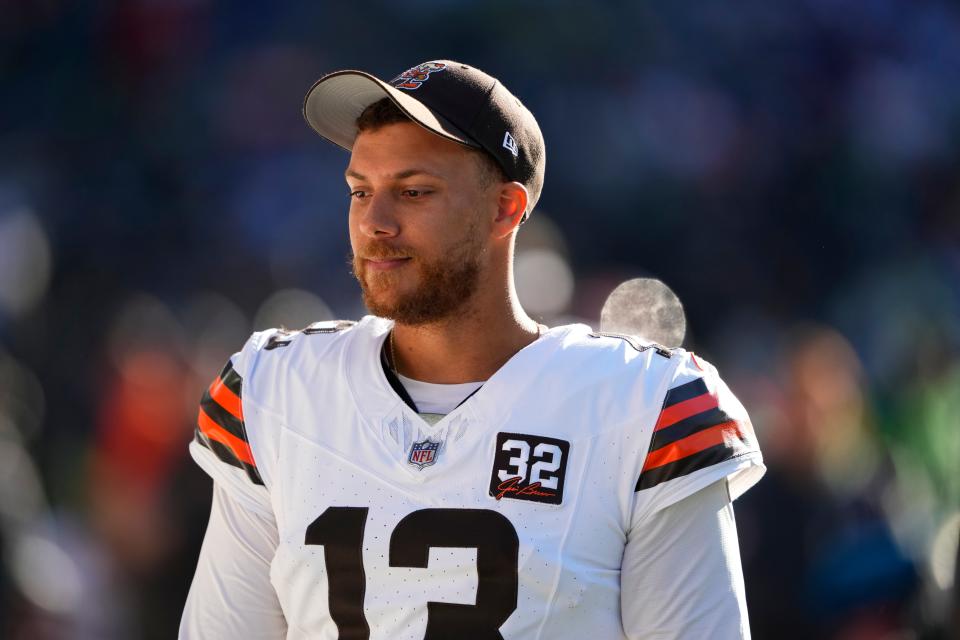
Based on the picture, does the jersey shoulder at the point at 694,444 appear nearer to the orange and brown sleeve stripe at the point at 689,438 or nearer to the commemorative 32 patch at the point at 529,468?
the orange and brown sleeve stripe at the point at 689,438

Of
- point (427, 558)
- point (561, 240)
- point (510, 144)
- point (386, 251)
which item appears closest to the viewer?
point (427, 558)

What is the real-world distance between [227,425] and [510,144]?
1.98 feet

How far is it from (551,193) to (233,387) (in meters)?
2.59

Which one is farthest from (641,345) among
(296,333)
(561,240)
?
(561,240)

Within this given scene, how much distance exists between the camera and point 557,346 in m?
1.64

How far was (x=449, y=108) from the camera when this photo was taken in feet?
5.33

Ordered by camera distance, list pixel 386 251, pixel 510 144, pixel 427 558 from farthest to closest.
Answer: pixel 510 144 → pixel 386 251 → pixel 427 558

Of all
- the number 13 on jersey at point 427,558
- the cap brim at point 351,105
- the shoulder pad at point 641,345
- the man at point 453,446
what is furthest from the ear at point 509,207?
the number 13 on jersey at point 427,558

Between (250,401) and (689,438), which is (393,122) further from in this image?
(689,438)

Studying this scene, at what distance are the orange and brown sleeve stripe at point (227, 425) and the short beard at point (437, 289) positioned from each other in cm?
25

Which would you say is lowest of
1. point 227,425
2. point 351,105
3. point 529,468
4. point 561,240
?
point 529,468

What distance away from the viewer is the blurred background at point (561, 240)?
10.6ft

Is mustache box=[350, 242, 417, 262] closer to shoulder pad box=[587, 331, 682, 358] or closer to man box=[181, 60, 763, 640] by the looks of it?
man box=[181, 60, 763, 640]
